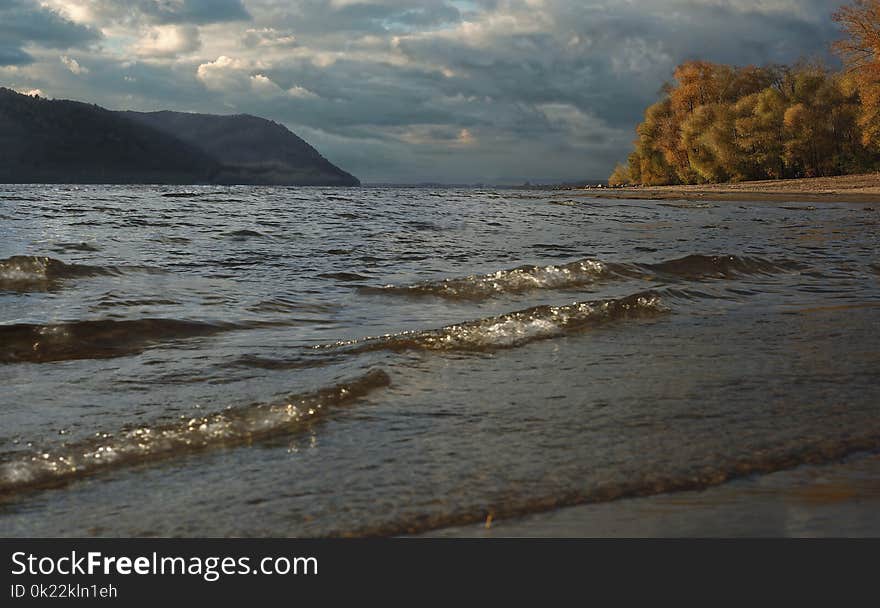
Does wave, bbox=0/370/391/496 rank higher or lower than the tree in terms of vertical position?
lower

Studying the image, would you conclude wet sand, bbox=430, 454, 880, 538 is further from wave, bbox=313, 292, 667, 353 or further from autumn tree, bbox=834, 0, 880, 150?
autumn tree, bbox=834, 0, 880, 150

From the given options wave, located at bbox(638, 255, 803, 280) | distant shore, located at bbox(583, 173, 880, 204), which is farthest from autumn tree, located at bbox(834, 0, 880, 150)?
wave, located at bbox(638, 255, 803, 280)

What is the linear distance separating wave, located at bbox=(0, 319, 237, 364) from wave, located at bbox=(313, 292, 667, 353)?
153 cm

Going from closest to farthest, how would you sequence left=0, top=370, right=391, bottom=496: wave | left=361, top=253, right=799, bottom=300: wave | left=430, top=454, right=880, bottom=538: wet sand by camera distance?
left=430, top=454, right=880, bottom=538: wet sand, left=0, top=370, right=391, bottom=496: wave, left=361, top=253, right=799, bottom=300: wave

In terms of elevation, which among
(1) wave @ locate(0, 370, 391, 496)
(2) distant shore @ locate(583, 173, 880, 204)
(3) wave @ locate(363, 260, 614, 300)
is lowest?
(1) wave @ locate(0, 370, 391, 496)

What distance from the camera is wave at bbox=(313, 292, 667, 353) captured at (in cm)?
638

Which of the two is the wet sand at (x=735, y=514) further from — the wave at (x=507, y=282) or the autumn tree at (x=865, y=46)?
the autumn tree at (x=865, y=46)

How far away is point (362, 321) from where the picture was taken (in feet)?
26.4

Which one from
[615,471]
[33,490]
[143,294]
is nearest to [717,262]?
[143,294]

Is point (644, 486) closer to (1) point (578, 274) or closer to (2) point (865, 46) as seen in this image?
(1) point (578, 274)

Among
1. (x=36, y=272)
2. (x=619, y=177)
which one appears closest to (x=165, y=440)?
(x=36, y=272)
